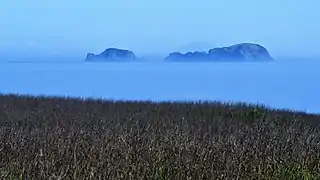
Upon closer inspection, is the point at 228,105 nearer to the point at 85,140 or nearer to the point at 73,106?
the point at 73,106

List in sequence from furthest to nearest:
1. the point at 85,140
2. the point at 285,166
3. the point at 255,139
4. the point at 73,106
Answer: the point at 73,106 < the point at 255,139 < the point at 85,140 < the point at 285,166

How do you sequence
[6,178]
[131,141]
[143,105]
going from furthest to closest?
[143,105] < [131,141] < [6,178]

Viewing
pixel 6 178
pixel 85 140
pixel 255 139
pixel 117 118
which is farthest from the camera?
pixel 117 118

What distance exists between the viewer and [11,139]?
6398 millimetres

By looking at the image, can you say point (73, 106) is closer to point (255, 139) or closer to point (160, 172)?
point (255, 139)

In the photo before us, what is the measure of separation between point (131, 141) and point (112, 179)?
157 centimetres

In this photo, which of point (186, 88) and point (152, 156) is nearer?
point (152, 156)

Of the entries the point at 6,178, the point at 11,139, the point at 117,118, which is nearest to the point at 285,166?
the point at 6,178

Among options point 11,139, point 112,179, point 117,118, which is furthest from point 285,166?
point 117,118

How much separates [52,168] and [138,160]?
792 millimetres

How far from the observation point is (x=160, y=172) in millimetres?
5176

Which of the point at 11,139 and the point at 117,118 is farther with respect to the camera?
the point at 117,118

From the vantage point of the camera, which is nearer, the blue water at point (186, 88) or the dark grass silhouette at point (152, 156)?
the dark grass silhouette at point (152, 156)

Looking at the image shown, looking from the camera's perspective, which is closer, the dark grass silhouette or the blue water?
the dark grass silhouette
